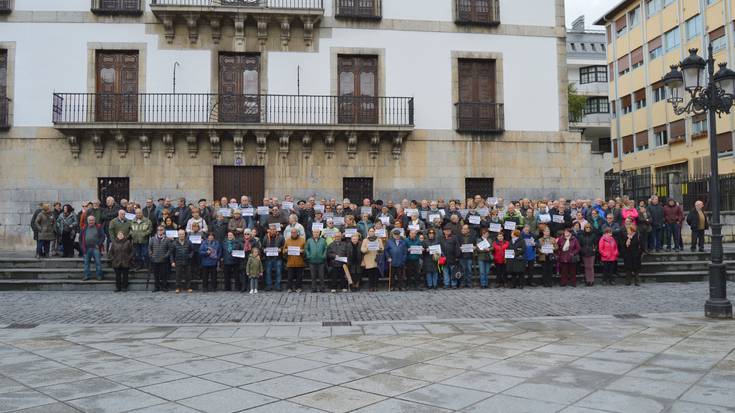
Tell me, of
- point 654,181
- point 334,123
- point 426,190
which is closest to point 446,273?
point 426,190

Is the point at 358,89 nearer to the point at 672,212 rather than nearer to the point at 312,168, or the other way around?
the point at 312,168

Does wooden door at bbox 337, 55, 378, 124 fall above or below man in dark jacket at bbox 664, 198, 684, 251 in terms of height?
above

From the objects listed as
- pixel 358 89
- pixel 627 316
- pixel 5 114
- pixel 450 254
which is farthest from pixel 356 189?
pixel 5 114

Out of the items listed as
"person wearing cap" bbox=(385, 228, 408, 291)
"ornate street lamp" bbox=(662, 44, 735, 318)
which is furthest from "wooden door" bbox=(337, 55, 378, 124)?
"ornate street lamp" bbox=(662, 44, 735, 318)

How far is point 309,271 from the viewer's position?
14.9 m

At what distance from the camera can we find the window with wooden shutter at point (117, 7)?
62.0ft

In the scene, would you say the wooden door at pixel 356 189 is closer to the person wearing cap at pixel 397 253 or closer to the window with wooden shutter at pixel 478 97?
the window with wooden shutter at pixel 478 97

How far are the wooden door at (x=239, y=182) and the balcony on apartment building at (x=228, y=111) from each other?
1.61m

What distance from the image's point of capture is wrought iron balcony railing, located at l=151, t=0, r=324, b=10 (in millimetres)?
18719

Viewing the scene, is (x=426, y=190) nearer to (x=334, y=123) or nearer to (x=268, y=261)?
(x=334, y=123)

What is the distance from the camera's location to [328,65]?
19688 millimetres

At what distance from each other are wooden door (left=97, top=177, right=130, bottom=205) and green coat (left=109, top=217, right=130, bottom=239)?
5166 millimetres

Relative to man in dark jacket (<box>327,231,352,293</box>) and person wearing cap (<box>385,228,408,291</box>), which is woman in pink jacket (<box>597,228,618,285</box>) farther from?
man in dark jacket (<box>327,231,352,293</box>)

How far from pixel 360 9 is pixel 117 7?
8416 mm
